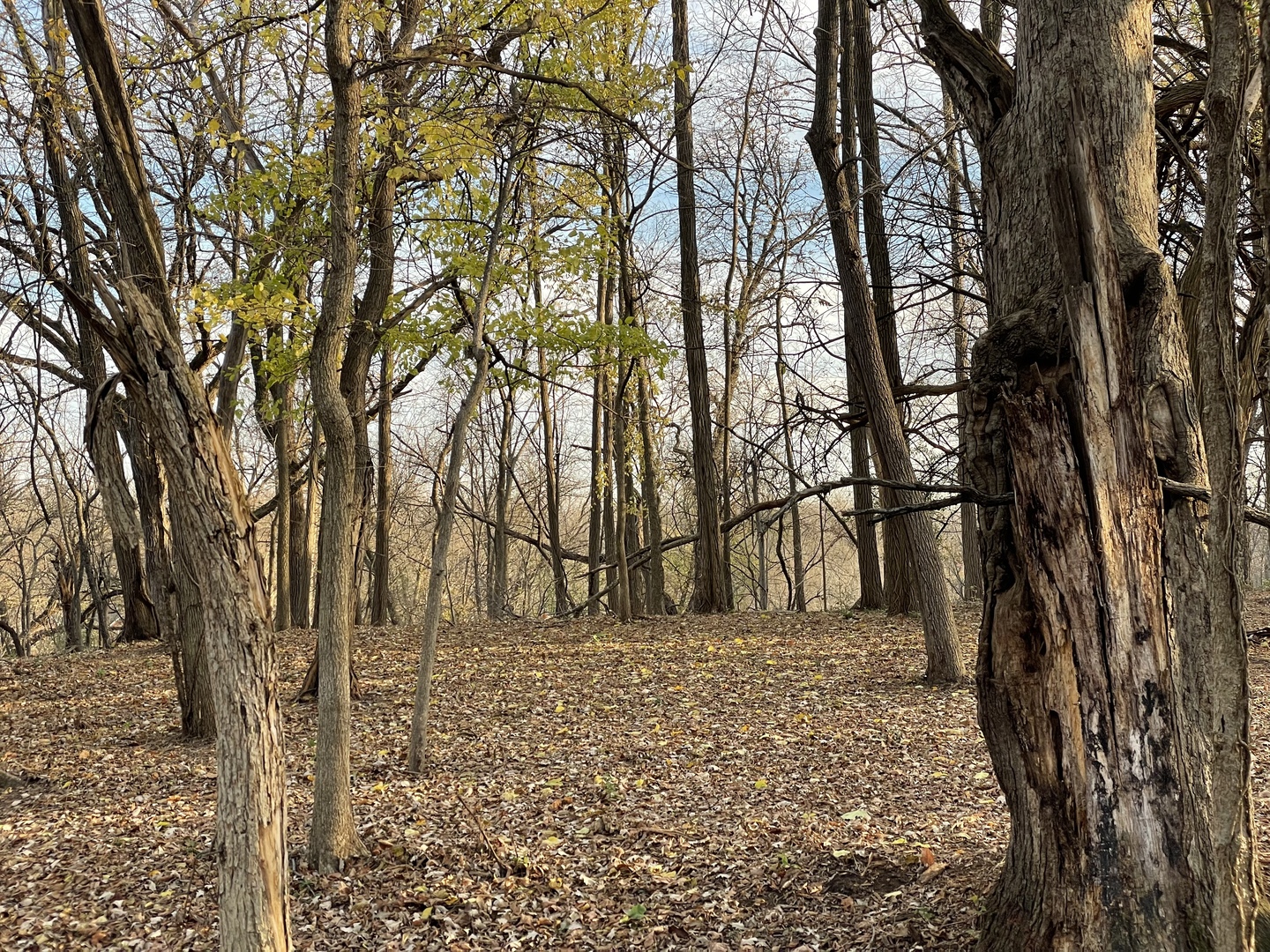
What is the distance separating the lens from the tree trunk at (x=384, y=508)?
42.2 feet

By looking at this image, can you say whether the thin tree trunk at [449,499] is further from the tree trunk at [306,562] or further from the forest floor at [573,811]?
the tree trunk at [306,562]

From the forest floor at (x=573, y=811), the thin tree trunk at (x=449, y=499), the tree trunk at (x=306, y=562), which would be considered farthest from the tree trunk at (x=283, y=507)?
the thin tree trunk at (x=449, y=499)

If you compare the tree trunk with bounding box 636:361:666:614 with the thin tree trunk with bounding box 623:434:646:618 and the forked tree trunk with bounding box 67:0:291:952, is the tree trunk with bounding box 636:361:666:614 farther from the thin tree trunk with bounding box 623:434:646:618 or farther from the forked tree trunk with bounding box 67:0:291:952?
the forked tree trunk with bounding box 67:0:291:952

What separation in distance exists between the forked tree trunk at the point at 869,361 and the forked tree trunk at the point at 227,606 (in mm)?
5737

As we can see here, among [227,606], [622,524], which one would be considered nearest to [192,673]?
[227,606]

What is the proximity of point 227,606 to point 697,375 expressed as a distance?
977 centimetres

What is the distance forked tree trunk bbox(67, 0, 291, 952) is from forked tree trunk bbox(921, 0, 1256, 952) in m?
2.49

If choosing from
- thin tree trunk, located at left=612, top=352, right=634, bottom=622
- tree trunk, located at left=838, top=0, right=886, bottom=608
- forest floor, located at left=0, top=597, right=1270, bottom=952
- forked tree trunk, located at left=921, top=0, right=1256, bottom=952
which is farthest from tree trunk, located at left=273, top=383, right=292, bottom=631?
forked tree trunk, located at left=921, top=0, right=1256, bottom=952

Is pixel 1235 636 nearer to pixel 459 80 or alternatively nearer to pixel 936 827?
pixel 936 827

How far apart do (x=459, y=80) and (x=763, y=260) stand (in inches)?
448

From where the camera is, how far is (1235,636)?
1.93 metres

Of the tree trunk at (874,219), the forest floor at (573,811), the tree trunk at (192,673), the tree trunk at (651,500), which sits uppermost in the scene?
the tree trunk at (874,219)

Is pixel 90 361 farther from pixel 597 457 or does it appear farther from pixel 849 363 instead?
pixel 849 363

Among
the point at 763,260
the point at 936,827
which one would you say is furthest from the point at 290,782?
the point at 763,260
